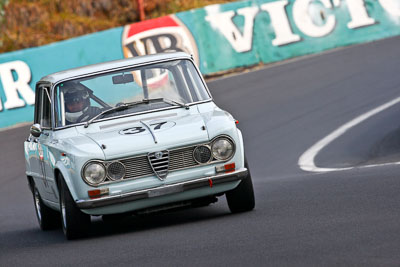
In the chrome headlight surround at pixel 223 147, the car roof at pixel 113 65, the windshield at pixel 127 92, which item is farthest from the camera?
the car roof at pixel 113 65

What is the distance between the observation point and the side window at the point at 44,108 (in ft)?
32.0

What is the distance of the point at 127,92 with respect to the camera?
954 cm

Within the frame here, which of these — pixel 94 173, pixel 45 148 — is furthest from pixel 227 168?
pixel 45 148

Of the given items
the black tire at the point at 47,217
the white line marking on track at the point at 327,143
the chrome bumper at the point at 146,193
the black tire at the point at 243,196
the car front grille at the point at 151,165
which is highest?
the car front grille at the point at 151,165

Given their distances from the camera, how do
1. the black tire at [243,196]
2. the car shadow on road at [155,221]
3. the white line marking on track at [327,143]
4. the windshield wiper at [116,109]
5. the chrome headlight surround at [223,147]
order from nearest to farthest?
1. the chrome headlight surround at [223,147]
2. the black tire at [243,196]
3. the car shadow on road at [155,221]
4. the windshield wiper at [116,109]
5. the white line marking on track at [327,143]

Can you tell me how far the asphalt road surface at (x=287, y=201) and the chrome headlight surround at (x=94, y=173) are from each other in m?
0.53

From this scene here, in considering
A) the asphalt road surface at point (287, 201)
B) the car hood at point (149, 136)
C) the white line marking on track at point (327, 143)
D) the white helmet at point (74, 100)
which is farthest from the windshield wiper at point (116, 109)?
the white line marking on track at point (327, 143)

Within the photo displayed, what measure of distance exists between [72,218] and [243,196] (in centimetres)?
157

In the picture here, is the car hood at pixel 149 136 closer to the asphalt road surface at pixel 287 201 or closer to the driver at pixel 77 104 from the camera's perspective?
the driver at pixel 77 104

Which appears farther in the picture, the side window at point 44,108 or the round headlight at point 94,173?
the side window at point 44,108

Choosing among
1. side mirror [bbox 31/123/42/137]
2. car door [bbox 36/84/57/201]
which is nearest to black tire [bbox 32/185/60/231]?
car door [bbox 36/84/57/201]

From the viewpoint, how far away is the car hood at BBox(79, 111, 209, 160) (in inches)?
329

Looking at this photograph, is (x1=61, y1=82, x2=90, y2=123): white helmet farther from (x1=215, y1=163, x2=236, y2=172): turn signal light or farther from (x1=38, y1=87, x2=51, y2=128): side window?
(x1=215, y1=163, x2=236, y2=172): turn signal light

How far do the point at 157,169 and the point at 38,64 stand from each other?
1514cm
